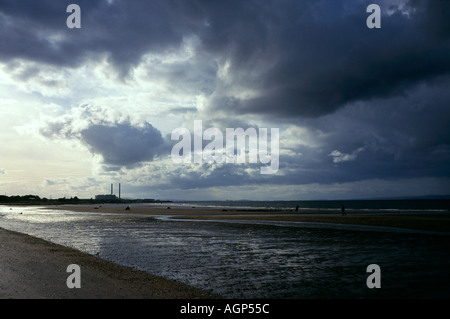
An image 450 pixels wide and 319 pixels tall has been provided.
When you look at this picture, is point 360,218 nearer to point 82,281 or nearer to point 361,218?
point 361,218

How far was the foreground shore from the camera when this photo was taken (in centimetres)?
1284

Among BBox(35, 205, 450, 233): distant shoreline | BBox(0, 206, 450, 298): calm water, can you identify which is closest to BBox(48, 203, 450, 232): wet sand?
BBox(35, 205, 450, 233): distant shoreline

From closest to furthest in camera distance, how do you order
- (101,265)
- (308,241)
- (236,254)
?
1. (101,265)
2. (236,254)
3. (308,241)

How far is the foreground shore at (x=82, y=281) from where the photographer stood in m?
12.8

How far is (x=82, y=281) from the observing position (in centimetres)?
1477

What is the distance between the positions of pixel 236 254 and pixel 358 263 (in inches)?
323

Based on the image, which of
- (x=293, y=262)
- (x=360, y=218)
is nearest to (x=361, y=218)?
(x=360, y=218)

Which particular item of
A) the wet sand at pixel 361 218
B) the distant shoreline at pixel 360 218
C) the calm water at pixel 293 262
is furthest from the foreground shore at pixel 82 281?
the wet sand at pixel 361 218

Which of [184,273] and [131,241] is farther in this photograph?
Result: [131,241]

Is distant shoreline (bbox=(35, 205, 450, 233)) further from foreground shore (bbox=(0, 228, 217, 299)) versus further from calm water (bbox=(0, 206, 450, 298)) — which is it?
foreground shore (bbox=(0, 228, 217, 299))
